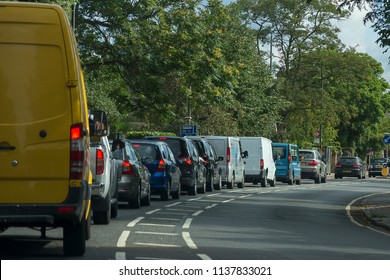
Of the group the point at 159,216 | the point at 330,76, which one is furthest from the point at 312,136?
Result: the point at 159,216

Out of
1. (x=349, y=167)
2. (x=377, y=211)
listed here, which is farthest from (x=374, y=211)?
(x=349, y=167)

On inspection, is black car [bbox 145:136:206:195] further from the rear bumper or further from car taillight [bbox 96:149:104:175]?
the rear bumper

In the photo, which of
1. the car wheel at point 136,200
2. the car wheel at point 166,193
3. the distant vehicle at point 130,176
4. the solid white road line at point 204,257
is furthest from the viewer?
the car wheel at point 166,193

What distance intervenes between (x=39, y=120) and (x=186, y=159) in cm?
2093

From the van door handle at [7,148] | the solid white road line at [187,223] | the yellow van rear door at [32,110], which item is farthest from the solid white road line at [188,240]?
the van door handle at [7,148]

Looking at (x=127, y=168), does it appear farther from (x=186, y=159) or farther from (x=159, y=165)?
(x=186, y=159)

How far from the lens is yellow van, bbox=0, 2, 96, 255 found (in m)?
12.7

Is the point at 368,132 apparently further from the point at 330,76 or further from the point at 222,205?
the point at 222,205

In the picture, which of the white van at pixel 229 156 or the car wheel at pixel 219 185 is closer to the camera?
the car wheel at pixel 219 185

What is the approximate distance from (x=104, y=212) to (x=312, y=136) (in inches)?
2958

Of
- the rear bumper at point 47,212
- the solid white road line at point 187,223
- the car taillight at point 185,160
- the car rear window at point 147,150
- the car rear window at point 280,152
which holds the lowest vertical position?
the solid white road line at point 187,223

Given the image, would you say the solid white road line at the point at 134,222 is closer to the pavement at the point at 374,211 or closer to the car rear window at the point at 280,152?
the pavement at the point at 374,211

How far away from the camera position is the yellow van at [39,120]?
1271 centimetres

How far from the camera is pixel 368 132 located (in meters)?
116
